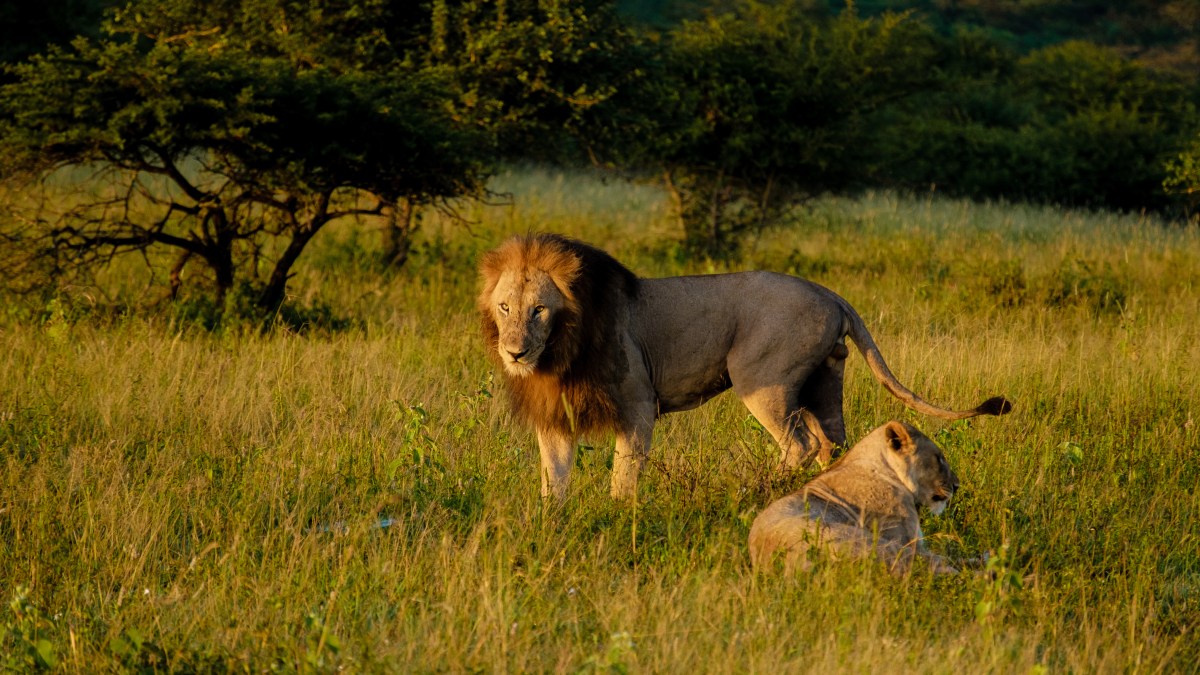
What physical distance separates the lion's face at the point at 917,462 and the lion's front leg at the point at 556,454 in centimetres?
154

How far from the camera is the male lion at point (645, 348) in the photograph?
5.66m

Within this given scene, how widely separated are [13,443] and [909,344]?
566 cm

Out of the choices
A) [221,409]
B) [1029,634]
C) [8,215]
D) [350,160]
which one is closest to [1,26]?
[8,215]

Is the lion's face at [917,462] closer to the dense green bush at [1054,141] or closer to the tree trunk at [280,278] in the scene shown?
the tree trunk at [280,278]

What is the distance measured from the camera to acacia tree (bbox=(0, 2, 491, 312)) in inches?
388

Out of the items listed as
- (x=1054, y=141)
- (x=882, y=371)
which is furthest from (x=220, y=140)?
(x=1054, y=141)

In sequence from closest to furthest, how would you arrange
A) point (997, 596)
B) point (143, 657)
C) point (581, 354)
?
point (143, 657) < point (997, 596) < point (581, 354)

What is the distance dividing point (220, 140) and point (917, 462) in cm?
713

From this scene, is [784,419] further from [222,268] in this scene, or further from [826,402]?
[222,268]

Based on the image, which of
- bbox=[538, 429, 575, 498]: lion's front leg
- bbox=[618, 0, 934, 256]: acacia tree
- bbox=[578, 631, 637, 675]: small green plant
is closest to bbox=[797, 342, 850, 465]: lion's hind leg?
bbox=[538, 429, 575, 498]: lion's front leg

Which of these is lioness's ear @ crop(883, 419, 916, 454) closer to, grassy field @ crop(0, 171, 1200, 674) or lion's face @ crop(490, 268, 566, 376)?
grassy field @ crop(0, 171, 1200, 674)

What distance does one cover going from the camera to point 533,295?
5.63 metres

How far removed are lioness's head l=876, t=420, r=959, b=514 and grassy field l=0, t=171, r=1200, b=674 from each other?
0.36 m

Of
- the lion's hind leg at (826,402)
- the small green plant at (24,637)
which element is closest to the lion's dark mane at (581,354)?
the lion's hind leg at (826,402)
